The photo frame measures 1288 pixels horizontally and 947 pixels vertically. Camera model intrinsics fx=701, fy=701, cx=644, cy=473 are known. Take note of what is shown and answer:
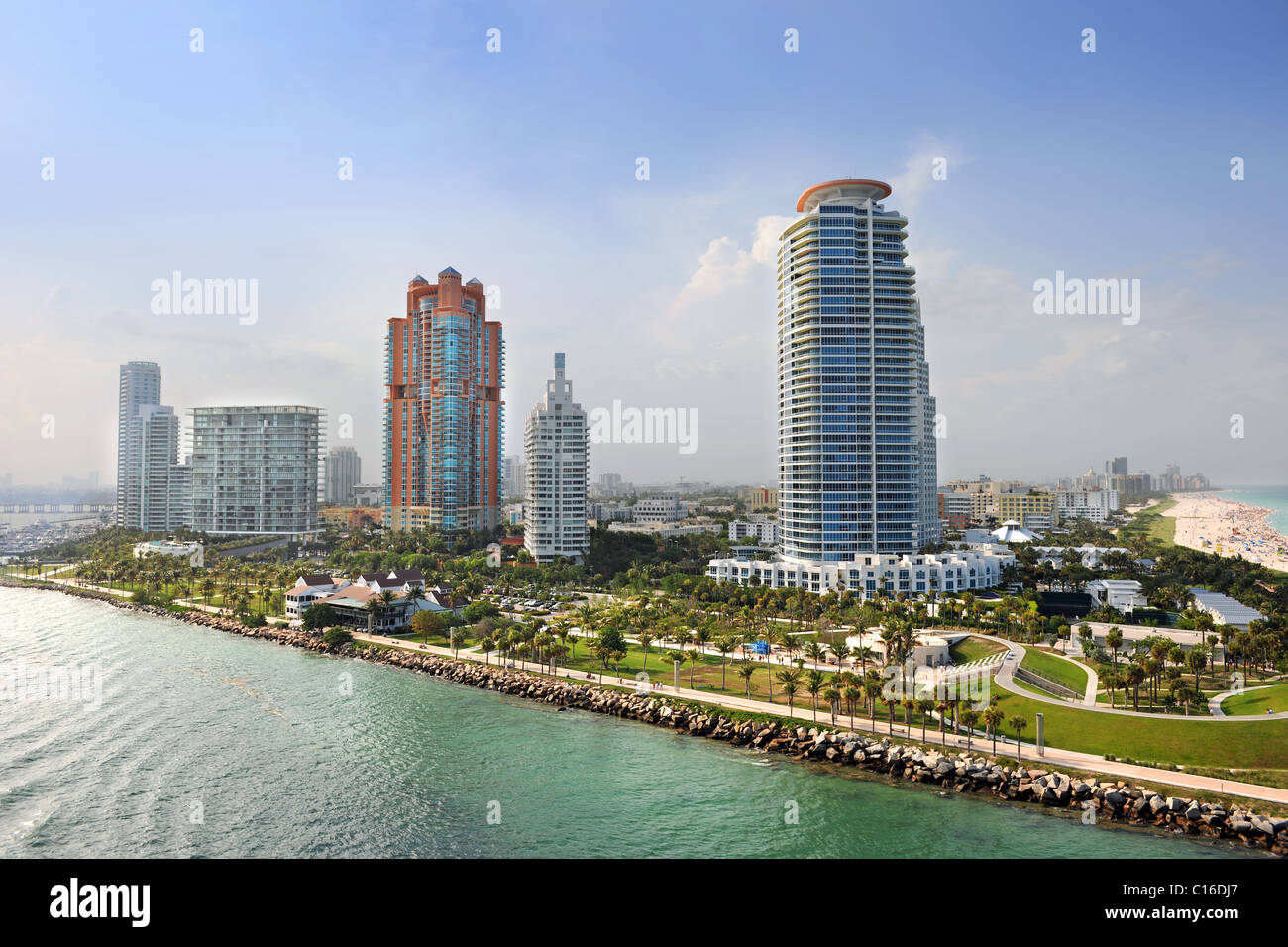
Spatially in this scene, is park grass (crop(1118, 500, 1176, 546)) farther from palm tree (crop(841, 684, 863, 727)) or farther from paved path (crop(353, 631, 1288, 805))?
palm tree (crop(841, 684, 863, 727))

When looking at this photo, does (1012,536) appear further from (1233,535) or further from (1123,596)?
(1233,535)

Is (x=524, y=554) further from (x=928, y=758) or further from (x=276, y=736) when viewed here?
(x=928, y=758)

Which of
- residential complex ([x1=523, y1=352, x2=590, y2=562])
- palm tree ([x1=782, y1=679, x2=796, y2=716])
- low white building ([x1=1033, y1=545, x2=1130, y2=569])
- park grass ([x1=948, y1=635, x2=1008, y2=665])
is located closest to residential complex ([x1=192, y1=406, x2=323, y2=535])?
residential complex ([x1=523, y1=352, x2=590, y2=562])

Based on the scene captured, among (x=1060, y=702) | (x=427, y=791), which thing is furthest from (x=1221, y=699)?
(x=427, y=791)

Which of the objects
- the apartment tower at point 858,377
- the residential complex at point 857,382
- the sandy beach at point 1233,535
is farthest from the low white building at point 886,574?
the sandy beach at point 1233,535

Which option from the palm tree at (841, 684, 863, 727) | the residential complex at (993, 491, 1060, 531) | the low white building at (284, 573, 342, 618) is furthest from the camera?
the residential complex at (993, 491, 1060, 531)
